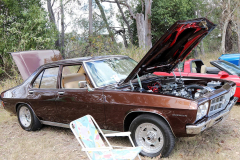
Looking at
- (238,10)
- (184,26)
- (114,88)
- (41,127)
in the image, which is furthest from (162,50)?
(238,10)

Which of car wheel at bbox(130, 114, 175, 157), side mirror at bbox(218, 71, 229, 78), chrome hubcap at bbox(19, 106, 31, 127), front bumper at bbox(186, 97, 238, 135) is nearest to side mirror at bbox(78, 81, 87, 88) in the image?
car wheel at bbox(130, 114, 175, 157)

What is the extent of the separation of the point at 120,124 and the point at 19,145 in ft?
7.73

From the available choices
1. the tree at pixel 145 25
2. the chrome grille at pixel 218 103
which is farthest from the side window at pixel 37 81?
the tree at pixel 145 25

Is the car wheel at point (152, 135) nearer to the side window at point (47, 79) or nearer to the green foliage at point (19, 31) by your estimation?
the side window at point (47, 79)

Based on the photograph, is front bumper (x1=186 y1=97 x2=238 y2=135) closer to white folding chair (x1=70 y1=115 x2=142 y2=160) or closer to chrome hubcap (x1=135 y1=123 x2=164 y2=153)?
chrome hubcap (x1=135 y1=123 x2=164 y2=153)

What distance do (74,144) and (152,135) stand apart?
183 cm

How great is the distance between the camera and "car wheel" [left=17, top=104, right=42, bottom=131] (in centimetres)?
537

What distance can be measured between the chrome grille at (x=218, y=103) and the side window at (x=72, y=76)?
106 inches

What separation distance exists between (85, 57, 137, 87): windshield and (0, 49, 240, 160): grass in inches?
48.3

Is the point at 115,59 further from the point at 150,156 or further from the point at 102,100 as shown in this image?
the point at 150,156

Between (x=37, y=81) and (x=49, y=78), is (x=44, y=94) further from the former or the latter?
(x=37, y=81)

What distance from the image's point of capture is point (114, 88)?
414cm

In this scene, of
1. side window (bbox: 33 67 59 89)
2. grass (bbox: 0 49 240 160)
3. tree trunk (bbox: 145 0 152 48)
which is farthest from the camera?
tree trunk (bbox: 145 0 152 48)

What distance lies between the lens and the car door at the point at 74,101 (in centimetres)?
414
